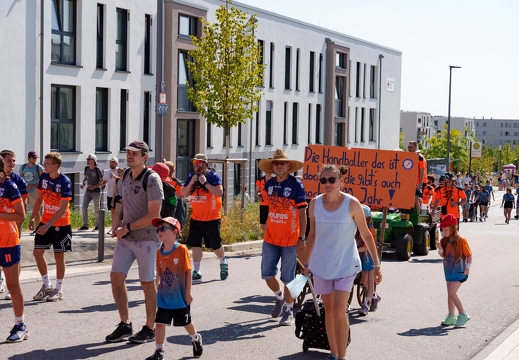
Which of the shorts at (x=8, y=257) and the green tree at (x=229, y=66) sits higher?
the green tree at (x=229, y=66)

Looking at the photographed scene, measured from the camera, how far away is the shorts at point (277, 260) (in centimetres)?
1009

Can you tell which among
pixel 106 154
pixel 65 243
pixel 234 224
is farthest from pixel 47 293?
pixel 106 154

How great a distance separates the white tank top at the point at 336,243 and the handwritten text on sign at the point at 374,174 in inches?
226

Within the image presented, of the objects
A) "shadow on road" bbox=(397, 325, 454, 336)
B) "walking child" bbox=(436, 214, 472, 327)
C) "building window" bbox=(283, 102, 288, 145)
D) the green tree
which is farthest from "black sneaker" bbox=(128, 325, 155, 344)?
"building window" bbox=(283, 102, 288, 145)

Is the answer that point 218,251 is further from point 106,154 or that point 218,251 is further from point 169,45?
point 169,45

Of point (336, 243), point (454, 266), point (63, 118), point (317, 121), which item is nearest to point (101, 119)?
point (63, 118)

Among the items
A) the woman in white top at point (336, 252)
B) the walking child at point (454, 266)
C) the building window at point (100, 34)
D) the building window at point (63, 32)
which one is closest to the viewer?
the woman in white top at point (336, 252)

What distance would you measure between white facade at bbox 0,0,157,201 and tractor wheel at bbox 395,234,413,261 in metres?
13.4

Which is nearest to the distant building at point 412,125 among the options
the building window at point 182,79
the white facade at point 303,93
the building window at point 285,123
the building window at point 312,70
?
the white facade at point 303,93

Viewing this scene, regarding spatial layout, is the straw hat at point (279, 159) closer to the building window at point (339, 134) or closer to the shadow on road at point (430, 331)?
the shadow on road at point (430, 331)

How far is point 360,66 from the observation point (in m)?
53.7

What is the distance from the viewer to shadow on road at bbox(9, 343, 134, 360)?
809 centimetres

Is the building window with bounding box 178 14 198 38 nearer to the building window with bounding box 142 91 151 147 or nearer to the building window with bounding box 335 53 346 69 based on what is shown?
the building window with bounding box 142 91 151 147

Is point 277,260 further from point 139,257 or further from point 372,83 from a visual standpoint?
point 372,83
